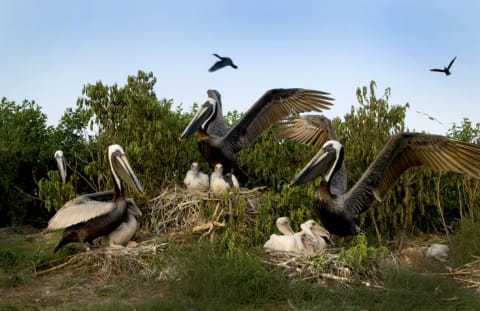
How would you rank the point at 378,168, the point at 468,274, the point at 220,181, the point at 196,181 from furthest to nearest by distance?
Result: the point at 196,181 → the point at 220,181 → the point at 378,168 → the point at 468,274

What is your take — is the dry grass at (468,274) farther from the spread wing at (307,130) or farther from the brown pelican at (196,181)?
the brown pelican at (196,181)

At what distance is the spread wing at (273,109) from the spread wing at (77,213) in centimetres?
228

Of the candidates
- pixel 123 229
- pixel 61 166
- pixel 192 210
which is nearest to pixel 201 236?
pixel 192 210

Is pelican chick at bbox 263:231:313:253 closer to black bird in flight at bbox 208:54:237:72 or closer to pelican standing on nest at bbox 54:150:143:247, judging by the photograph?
pelican standing on nest at bbox 54:150:143:247

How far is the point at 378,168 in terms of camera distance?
295 inches

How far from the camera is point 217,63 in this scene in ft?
32.9

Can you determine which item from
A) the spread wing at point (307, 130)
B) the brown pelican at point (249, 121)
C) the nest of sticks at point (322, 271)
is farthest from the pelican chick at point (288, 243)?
the brown pelican at point (249, 121)

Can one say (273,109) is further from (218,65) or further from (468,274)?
(468,274)

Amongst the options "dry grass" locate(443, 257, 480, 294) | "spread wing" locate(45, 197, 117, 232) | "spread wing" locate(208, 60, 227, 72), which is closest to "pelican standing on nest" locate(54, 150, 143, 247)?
"spread wing" locate(45, 197, 117, 232)

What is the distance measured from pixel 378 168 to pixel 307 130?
2065 mm

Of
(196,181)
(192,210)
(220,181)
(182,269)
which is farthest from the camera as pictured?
(196,181)

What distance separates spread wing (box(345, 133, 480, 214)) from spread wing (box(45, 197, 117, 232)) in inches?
109

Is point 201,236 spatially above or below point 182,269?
above

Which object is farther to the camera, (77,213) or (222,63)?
(222,63)
